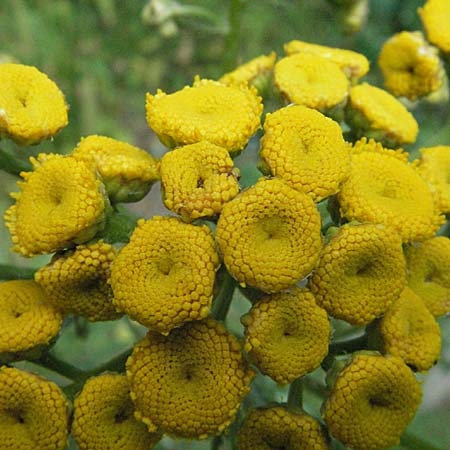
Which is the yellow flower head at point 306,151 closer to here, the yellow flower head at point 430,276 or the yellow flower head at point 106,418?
the yellow flower head at point 430,276

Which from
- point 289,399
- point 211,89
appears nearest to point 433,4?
point 211,89

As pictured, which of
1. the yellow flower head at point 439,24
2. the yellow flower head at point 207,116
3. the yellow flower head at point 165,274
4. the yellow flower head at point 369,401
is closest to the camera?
the yellow flower head at point 165,274

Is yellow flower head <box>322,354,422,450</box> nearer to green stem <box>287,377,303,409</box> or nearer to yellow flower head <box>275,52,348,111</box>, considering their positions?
green stem <box>287,377,303,409</box>

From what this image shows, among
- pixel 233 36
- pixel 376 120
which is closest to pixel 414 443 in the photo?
pixel 376 120

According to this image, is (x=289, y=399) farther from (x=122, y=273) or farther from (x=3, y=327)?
(x=3, y=327)

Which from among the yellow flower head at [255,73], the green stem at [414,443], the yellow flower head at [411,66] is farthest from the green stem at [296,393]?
the yellow flower head at [411,66]
